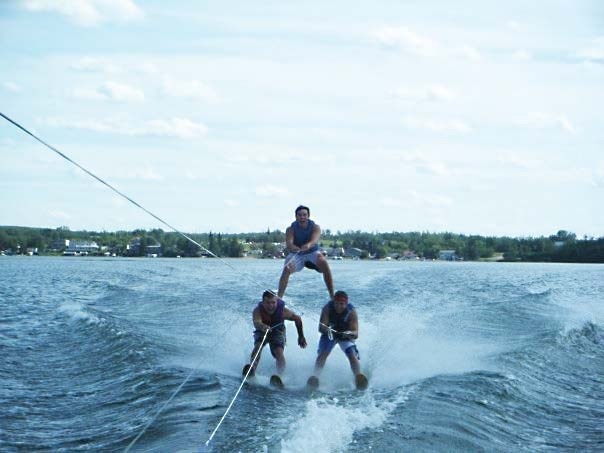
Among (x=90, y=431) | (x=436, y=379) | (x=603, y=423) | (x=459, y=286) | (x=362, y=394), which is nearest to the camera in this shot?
(x=90, y=431)

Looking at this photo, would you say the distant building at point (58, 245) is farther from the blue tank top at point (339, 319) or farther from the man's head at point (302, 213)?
the blue tank top at point (339, 319)

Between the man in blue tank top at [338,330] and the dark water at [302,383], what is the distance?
14.9 inches

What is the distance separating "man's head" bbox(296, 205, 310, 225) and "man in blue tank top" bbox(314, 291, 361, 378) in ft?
5.30

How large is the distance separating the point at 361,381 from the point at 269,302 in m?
1.86

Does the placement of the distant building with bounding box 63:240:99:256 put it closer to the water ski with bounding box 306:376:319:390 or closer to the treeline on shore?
the treeline on shore

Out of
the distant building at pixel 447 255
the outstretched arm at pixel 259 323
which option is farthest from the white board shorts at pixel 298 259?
the distant building at pixel 447 255

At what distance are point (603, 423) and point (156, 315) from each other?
1308 centimetres

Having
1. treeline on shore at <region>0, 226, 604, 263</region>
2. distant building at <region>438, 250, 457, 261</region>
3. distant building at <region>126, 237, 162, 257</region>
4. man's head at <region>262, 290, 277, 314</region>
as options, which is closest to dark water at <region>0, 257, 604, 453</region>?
man's head at <region>262, 290, 277, 314</region>

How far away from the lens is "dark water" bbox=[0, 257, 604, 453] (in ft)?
28.4

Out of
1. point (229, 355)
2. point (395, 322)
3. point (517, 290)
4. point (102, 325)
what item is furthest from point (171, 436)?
point (517, 290)

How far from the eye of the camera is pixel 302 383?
11.4m

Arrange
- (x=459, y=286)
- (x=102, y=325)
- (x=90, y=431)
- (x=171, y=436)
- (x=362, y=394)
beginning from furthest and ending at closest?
1. (x=459, y=286)
2. (x=102, y=325)
3. (x=362, y=394)
4. (x=90, y=431)
5. (x=171, y=436)

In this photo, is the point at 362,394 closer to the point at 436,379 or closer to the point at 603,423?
the point at 436,379

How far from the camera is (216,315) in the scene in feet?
66.3
